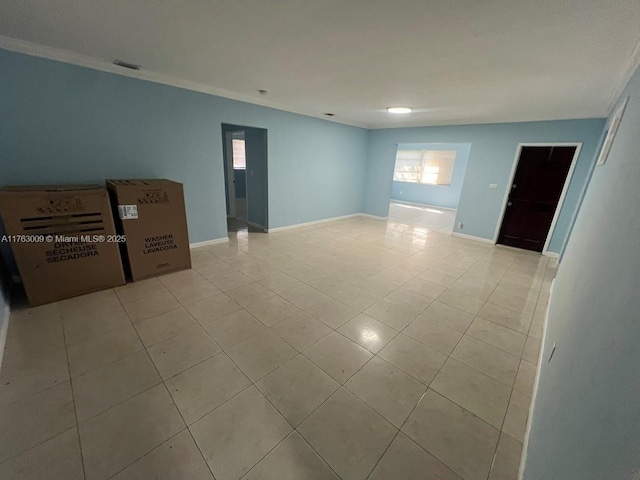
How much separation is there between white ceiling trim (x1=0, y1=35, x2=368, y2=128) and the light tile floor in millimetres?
2463

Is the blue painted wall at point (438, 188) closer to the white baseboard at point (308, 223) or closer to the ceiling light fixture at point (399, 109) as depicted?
the white baseboard at point (308, 223)

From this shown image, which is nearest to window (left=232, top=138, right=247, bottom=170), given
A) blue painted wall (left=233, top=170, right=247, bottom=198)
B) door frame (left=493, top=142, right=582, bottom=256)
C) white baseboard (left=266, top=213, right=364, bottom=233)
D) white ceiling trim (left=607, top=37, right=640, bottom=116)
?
blue painted wall (left=233, top=170, right=247, bottom=198)

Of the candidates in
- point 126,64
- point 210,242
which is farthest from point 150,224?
point 126,64

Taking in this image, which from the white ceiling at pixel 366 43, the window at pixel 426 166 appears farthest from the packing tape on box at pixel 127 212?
the window at pixel 426 166

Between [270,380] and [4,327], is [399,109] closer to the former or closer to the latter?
[270,380]

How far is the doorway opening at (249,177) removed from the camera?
4848 mm

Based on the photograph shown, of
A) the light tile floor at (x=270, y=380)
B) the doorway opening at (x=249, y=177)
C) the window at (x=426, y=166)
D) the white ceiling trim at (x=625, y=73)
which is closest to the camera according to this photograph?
the light tile floor at (x=270, y=380)

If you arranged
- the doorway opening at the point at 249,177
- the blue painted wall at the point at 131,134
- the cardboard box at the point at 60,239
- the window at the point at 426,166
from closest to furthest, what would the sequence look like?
the cardboard box at the point at 60,239, the blue painted wall at the point at 131,134, the doorway opening at the point at 249,177, the window at the point at 426,166

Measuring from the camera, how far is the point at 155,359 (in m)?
1.85

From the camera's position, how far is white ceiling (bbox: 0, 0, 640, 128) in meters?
1.51

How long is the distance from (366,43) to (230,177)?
186 inches

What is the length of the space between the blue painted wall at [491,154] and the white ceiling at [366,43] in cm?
86

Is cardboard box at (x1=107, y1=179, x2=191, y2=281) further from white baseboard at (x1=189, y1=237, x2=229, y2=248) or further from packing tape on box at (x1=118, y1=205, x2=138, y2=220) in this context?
white baseboard at (x1=189, y1=237, x2=229, y2=248)

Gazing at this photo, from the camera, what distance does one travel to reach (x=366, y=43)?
6.33 feet
